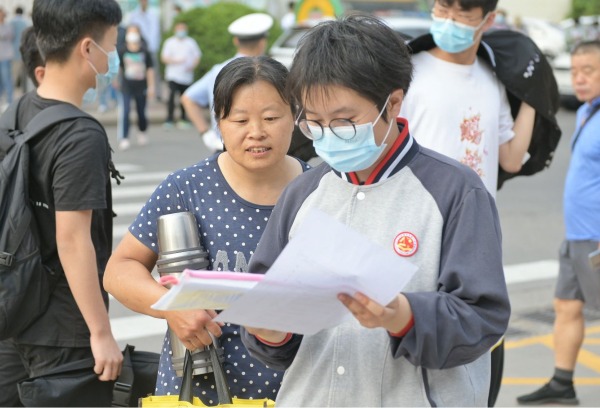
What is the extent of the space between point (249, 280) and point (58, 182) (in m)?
1.47

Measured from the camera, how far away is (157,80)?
22.3 m

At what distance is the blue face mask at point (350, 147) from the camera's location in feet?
7.42

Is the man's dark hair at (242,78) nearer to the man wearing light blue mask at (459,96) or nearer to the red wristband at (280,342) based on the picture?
the red wristband at (280,342)

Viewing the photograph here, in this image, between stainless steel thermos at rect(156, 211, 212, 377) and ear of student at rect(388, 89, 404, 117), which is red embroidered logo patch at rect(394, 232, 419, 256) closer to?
ear of student at rect(388, 89, 404, 117)

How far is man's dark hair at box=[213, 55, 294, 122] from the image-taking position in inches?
115

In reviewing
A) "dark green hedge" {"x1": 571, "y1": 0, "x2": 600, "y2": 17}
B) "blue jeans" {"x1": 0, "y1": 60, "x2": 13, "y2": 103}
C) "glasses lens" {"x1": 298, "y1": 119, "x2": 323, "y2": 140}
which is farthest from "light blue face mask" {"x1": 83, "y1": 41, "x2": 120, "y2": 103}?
"dark green hedge" {"x1": 571, "y1": 0, "x2": 600, "y2": 17}

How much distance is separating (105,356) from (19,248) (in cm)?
43

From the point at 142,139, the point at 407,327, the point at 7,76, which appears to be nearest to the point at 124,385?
the point at 407,327

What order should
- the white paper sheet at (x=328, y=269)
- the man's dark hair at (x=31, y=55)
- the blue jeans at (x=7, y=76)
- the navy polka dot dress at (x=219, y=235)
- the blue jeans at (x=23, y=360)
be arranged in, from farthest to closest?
the blue jeans at (x=7, y=76) < the man's dark hair at (x=31, y=55) < the blue jeans at (x=23, y=360) < the navy polka dot dress at (x=219, y=235) < the white paper sheet at (x=328, y=269)

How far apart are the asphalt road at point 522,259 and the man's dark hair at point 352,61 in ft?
12.7

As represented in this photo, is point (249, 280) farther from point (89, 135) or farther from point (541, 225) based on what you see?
point (541, 225)

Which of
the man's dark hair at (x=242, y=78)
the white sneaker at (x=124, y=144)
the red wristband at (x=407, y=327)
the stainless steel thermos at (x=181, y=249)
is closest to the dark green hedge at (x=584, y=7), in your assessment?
the white sneaker at (x=124, y=144)

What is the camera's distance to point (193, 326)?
8.71ft

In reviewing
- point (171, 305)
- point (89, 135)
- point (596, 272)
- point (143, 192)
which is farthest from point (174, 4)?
point (171, 305)
